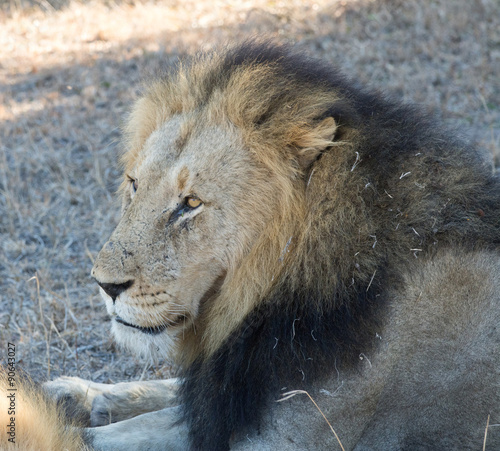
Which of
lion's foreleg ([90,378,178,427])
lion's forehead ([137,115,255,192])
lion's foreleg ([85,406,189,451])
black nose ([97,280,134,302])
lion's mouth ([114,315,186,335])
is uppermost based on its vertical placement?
lion's forehead ([137,115,255,192])

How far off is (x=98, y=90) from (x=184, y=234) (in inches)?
236

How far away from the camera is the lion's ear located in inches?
107

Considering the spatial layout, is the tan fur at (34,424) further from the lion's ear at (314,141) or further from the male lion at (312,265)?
the lion's ear at (314,141)

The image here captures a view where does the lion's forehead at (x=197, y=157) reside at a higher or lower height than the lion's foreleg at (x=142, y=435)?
higher

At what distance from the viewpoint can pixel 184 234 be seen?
2768 mm

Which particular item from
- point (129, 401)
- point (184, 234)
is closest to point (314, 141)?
point (184, 234)

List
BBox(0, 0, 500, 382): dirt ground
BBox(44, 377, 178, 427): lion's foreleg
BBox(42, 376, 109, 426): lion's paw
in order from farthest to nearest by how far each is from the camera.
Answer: BBox(0, 0, 500, 382): dirt ground → BBox(44, 377, 178, 427): lion's foreleg → BBox(42, 376, 109, 426): lion's paw

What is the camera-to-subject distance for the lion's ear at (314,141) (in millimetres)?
2713

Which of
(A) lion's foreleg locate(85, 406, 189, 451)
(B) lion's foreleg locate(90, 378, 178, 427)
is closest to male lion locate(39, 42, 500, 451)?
(A) lion's foreleg locate(85, 406, 189, 451)

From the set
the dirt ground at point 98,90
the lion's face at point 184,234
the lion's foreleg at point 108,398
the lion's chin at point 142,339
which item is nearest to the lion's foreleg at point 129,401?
the lion's foreleg at point 108,398

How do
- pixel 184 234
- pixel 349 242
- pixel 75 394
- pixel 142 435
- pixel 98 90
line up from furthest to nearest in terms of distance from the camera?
pixel 98 90
pixel 75 394
pixel 142 435
pixel 184 234
pixel 349 242

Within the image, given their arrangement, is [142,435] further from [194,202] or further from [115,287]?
→ [194,202]

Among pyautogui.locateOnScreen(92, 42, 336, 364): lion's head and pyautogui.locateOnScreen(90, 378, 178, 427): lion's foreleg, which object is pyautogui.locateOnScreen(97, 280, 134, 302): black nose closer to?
pyautogui.locateOnScreen(92, 42, 336, 364): lion's head

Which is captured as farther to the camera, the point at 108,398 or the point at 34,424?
the point at 108,398
